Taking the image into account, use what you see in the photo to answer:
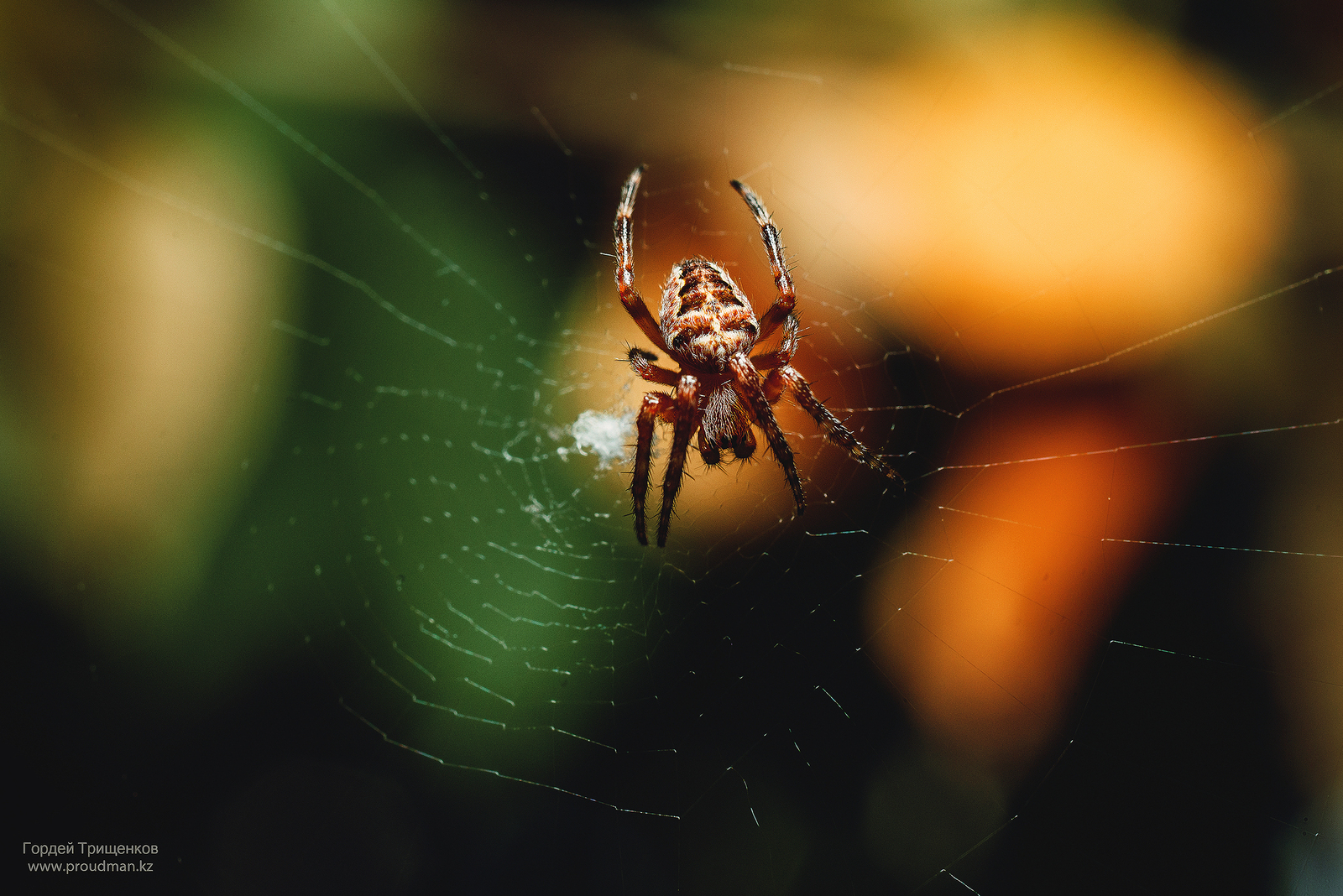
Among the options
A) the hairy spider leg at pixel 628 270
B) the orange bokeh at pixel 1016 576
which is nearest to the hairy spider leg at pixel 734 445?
the hairy spider leg at pixel 628 270

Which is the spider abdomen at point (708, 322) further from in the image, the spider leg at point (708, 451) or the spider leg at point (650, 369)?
the spider leg at point (708, 451)

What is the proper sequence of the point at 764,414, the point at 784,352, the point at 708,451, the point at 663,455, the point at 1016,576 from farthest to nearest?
the point at 663,455, the point at 1016,576, the point at 708,451, the point at 784,352, the point at 764,414

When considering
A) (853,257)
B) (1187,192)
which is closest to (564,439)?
(853,257)

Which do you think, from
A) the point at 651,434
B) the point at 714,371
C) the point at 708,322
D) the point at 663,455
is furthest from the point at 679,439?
the point at 663,455

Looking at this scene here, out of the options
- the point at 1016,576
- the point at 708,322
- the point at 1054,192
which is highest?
the point at 1054,192

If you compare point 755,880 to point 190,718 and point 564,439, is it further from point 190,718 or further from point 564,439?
point 190,718

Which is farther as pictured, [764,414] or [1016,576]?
[1016,576]

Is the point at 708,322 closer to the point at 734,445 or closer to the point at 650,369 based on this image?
the point at 650,369
